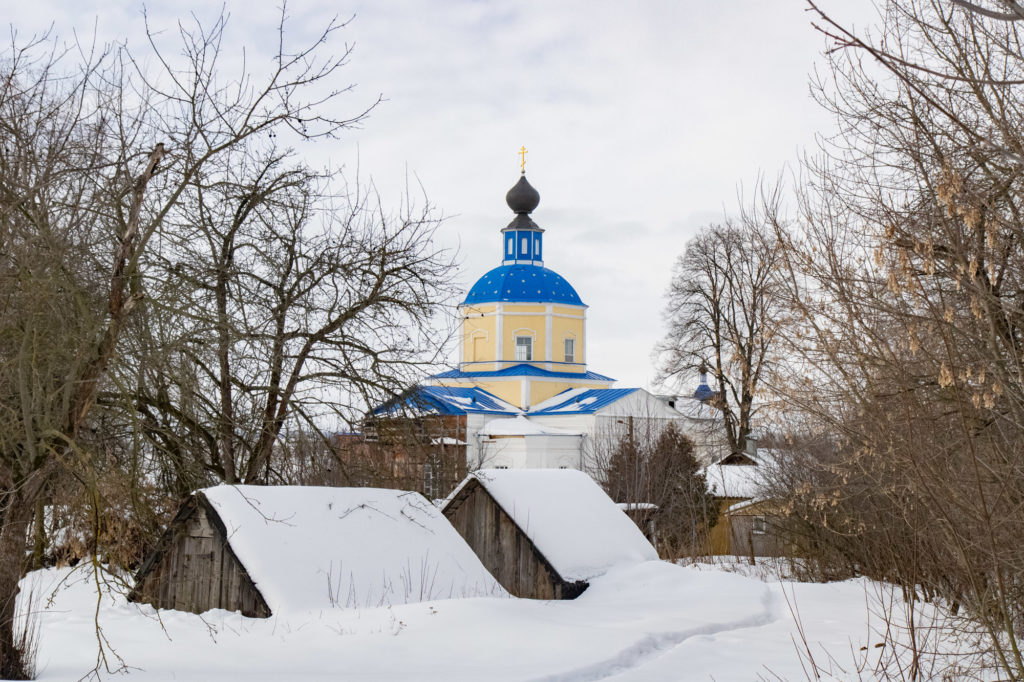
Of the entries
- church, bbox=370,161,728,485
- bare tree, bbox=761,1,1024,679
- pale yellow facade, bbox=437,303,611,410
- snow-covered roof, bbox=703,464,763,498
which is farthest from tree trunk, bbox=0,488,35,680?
pale yellow facade, bbox=437,303,611,410

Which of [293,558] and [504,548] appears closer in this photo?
[293,558]

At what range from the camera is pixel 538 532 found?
16.1m

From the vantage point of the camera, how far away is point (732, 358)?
8961 mm

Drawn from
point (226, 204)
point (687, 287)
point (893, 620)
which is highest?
point (687, 287)

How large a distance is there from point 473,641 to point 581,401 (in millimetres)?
47947

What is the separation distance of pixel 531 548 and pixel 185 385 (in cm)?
721

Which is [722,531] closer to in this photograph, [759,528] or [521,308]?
[759,528]

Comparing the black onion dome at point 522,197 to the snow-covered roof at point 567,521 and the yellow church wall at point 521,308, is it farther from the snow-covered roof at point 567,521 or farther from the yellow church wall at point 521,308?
the snow-covered roof at point 567,521

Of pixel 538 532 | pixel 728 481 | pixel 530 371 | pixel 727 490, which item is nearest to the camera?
pixel 538 532

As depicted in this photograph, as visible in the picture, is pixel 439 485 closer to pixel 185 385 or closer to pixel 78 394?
pixel 185 385

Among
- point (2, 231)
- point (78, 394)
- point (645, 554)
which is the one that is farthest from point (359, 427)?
point (2, 231)

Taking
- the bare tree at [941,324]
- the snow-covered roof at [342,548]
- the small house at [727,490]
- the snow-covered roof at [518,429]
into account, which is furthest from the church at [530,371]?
the bare tree at [941,324]

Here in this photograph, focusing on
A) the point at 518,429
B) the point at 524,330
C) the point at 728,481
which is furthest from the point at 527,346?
the point at 728,481

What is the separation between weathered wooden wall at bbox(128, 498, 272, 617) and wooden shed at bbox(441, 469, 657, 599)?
4.76 meters
